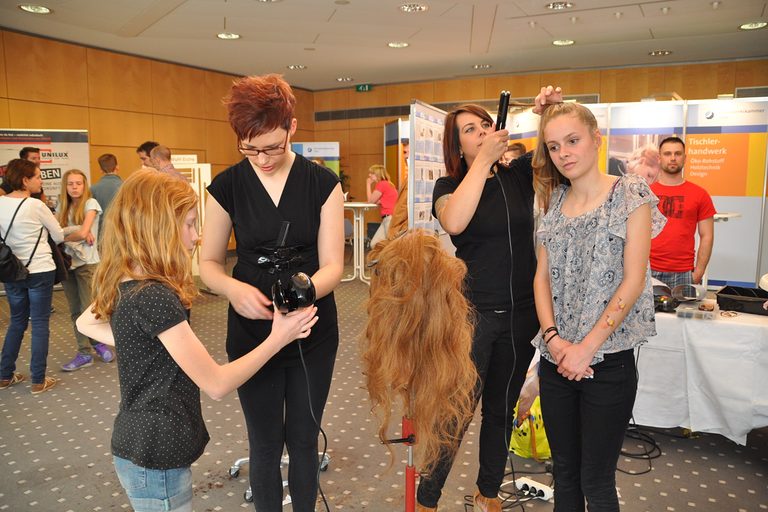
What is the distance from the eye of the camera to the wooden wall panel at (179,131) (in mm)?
9273

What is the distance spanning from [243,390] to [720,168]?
6775 mm

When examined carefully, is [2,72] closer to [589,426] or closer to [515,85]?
[515,85]

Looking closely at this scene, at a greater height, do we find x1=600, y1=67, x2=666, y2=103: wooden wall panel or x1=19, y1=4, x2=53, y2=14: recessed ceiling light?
x1=19, y1=4, x2=53, y2=14: recessed ceiling light

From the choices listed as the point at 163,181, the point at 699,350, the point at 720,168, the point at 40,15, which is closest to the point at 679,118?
the point at 720,168

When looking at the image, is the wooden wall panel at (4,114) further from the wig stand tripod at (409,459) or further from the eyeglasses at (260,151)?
the wig stand tripod at (409,459)

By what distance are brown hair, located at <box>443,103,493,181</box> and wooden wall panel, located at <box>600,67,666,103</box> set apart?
28.7 feet

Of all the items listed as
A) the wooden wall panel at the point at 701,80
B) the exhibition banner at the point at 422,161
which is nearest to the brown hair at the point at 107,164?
the exhibition banner at the point at 422,161

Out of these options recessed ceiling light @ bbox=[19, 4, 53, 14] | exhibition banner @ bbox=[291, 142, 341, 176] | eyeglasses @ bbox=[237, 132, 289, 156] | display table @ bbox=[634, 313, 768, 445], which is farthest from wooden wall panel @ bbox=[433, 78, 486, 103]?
eyeglasses @ bbox=[237, 132, 289, 156]

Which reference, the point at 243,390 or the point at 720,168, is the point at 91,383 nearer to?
the point at 243,390

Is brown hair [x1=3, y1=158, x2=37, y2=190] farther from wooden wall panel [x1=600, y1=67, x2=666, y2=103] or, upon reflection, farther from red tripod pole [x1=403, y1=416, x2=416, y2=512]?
wooden wall panel [x1=600, y1=67, x2=666, y2=103]

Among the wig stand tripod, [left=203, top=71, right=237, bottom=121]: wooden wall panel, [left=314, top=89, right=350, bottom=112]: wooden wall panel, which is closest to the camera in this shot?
the wig stand tripod

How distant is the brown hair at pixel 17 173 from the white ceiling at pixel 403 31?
115 inches

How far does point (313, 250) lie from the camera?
1.65 meters

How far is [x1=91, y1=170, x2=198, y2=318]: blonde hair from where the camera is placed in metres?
1.39
